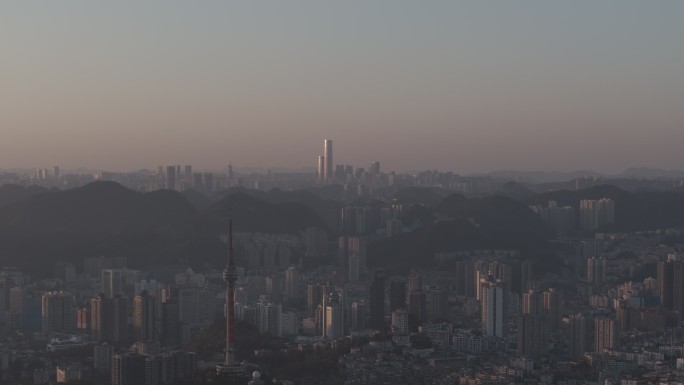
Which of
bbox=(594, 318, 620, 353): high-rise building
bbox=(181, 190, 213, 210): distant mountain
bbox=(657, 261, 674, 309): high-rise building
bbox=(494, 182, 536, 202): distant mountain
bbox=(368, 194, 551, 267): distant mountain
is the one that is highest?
bbox=(494, 182, 536, 202): distant mountain

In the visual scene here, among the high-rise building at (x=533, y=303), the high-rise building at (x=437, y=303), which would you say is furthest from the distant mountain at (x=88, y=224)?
the high-rise building at (x=533, y=303)

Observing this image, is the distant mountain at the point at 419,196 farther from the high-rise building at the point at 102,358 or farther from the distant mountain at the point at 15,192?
the high-rise building at the point at 102,358

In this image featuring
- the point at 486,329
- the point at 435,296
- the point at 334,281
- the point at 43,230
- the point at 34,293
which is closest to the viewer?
the point at 486,329

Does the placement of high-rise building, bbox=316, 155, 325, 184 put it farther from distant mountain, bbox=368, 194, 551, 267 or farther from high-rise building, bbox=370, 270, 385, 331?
high-rise building, bbox=370, 270, 385, 331

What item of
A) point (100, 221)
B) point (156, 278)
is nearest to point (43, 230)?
point (100, 221)

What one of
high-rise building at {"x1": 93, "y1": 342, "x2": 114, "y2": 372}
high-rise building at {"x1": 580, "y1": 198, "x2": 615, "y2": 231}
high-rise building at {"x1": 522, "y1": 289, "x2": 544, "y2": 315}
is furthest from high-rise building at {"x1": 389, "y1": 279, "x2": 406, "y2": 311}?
high-rise building at {"x1": 580, "y1": 198, "x2": 615, "y2": 231}

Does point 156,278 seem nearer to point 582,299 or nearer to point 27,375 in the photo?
point 582,299
